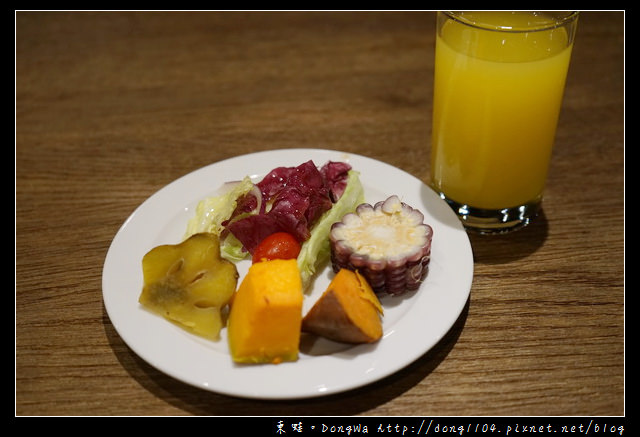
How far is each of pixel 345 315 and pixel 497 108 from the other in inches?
26.7

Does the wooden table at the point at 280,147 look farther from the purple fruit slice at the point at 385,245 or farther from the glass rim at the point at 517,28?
the glass rim at the point at 517,28

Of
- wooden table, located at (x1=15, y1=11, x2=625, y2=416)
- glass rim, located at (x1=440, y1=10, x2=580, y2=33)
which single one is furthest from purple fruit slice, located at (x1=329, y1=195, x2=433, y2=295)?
glass rim, located at (x1=440, y1=10, x2=580, y2=33)

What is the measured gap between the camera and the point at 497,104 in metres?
1.53

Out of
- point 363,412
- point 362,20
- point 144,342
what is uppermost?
point 362,20

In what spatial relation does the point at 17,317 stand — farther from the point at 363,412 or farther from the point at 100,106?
the point at 100,106

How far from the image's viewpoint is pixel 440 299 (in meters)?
1.40

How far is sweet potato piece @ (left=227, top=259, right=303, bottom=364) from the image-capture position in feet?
4.07

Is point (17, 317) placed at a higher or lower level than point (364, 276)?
lower

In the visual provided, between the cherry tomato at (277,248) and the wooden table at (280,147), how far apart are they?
1.21 feet

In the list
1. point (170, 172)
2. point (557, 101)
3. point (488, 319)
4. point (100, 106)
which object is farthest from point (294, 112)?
point (488, 319)

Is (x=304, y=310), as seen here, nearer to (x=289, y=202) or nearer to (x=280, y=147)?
(x=289, y=202)

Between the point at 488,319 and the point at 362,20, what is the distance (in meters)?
1.96

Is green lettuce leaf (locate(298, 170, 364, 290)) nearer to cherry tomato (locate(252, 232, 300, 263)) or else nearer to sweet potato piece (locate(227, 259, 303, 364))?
cherry tomato (locate(252, 232, 300, 263))

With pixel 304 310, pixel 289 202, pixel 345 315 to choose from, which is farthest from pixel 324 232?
pixel 345 315
